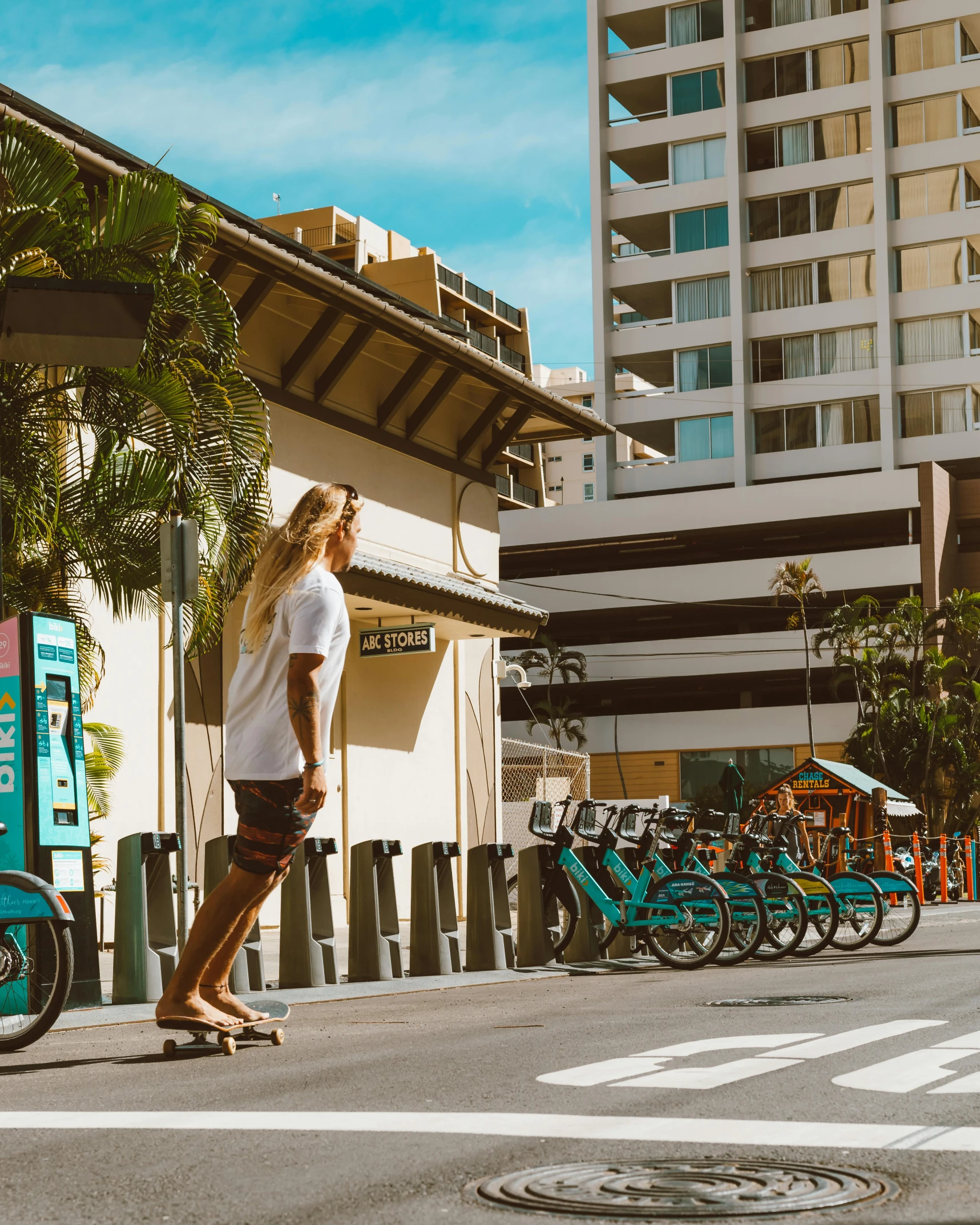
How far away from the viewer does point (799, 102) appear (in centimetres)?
6531

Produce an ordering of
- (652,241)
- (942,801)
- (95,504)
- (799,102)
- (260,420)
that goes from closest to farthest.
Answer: (95,504) → (260,420) → (942,801) → (799,102) → (652,241)

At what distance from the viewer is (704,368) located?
6719cm

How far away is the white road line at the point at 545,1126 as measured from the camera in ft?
13.8

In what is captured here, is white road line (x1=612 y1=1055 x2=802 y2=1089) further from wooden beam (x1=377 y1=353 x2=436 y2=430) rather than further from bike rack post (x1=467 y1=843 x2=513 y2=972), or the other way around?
wooden beam (x1=377 y1=353 x2=436 y2=430)

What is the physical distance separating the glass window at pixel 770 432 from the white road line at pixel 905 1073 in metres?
61.3

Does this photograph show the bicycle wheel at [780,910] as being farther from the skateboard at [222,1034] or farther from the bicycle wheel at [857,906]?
the skateboard at [222,1034]

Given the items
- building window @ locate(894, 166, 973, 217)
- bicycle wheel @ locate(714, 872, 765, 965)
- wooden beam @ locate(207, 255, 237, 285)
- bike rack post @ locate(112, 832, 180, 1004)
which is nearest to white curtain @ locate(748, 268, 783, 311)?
building window @ locate(894, 166, 973, 217)

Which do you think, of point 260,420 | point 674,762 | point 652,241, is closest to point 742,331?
point 652,241

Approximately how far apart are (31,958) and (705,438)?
62.2 m

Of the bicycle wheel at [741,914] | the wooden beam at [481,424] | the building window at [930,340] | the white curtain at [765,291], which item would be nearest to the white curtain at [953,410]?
the building window at [930,340]

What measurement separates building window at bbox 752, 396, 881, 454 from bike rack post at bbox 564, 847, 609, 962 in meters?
54.1

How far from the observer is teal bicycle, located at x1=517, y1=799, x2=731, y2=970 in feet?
39.4

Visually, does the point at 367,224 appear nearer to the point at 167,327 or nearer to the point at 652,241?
the point at 652,241

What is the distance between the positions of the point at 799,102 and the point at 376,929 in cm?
6019
